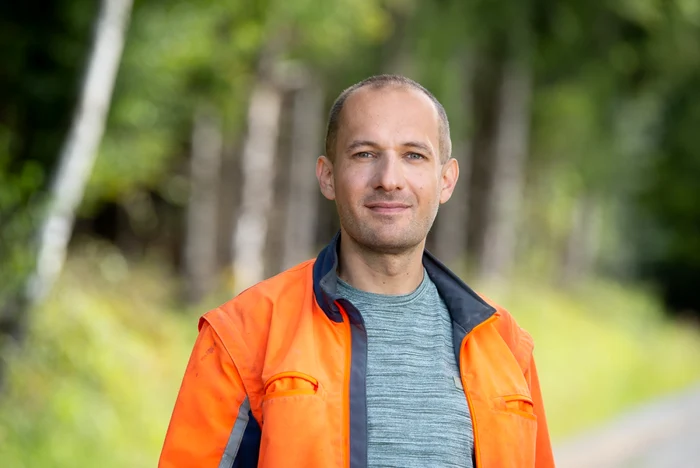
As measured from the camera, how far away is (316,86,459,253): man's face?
8.34ft

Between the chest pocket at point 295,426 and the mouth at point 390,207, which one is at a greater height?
the mouth at point 390,207

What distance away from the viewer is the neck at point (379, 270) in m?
2.59

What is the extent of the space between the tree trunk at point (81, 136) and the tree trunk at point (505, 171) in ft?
34.7

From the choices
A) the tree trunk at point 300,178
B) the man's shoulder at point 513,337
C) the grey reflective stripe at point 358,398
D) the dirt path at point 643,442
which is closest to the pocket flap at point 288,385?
the grey reflective stripe at point 358,398

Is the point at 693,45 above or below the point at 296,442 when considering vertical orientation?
above

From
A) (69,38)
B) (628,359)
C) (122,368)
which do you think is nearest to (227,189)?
(628,359)

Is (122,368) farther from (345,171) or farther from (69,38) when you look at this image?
(345,171)

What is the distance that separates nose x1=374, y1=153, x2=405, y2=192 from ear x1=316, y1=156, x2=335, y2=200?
186 millimetres

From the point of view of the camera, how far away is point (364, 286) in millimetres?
2613

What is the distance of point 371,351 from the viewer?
8.07 ft

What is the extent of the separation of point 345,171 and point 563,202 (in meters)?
24.8

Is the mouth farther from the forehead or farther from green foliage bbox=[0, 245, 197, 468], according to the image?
green foliage bbox=[0, 245, 197, 468]

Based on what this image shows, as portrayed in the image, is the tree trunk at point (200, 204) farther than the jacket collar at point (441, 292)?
Yes

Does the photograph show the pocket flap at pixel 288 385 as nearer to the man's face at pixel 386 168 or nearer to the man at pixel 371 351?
the man at pixel 371 351
